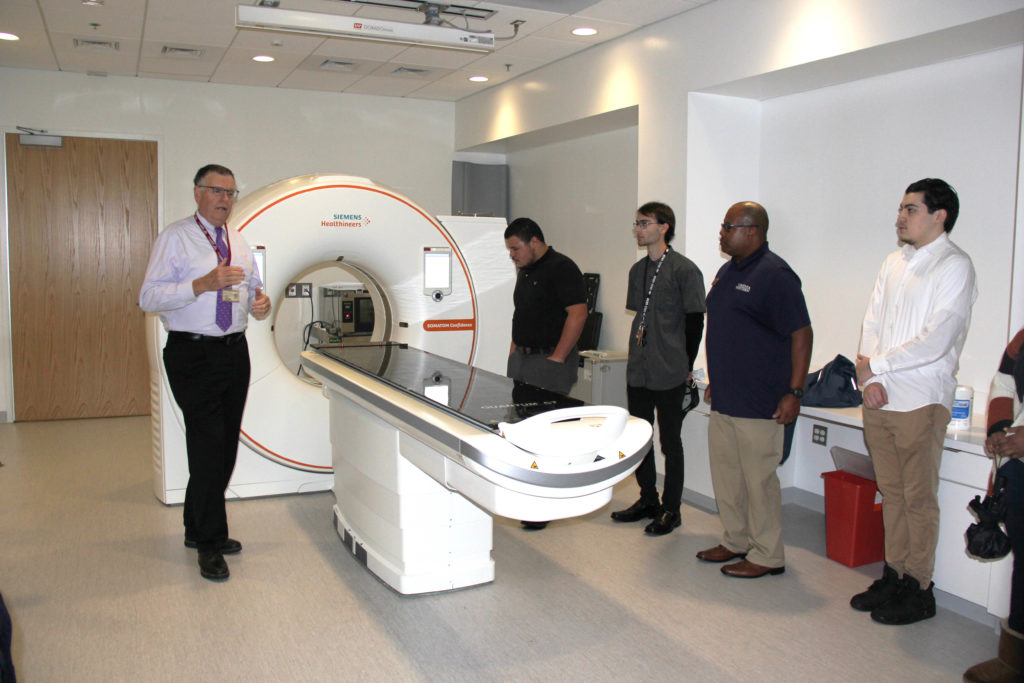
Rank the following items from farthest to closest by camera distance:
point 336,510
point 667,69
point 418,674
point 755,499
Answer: point 667,69 → point 336,510 → point 755,499 → point 418,674

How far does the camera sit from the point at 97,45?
16.6 ft

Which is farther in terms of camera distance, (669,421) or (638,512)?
(638,512)

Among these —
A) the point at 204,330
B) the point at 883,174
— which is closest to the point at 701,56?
the point at 883,174

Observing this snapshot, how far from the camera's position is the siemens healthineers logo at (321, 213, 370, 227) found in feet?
13.0

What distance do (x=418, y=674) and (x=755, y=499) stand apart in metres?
1.41

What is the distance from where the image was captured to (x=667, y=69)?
434 cm

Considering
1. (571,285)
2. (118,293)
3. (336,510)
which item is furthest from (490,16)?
(118,293)

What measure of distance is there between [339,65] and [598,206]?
6.68 feet

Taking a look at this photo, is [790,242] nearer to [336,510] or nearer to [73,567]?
[336,510]

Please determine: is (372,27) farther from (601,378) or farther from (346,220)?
(601,378)

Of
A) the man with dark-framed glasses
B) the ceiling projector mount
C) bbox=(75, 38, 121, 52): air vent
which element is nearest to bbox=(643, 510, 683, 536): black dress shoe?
the man with dark-framed glasses

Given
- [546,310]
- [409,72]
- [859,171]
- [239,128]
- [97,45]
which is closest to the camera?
[546,310]

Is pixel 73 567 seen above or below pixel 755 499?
below

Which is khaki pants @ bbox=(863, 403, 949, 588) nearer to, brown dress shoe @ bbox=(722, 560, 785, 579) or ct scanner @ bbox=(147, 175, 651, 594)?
brown dress shoe @ bbox=(722, 560, 785, 579)
